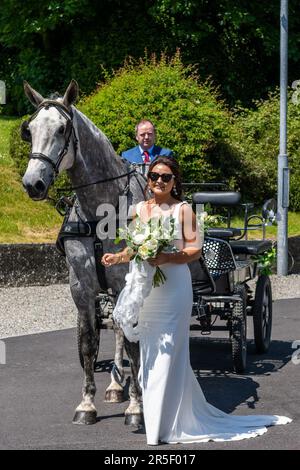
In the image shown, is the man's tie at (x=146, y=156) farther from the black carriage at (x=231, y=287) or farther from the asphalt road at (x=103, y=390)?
the asphalt road at (x=103, y=390)

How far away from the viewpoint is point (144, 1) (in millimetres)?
24562

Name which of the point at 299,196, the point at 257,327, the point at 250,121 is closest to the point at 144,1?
the point at 250,121

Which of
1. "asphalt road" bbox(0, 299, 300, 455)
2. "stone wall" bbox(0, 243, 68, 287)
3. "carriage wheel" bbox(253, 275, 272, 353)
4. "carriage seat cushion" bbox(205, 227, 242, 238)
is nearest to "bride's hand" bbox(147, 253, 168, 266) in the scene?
"asphalt road" bbox(0, 299, 300, 455)

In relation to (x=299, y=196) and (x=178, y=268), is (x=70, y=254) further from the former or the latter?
(x=299, y=196)

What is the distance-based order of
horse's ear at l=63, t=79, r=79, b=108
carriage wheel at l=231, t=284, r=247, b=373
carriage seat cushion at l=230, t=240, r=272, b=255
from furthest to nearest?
carriage seat cushion at l=230, t=240, r=272, b=255 → carriage wheel at l=231, t=284, r=247, b=373 → horse's ear at l=63, t=79, r=79, b=108

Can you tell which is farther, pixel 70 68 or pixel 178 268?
pixel 70 68

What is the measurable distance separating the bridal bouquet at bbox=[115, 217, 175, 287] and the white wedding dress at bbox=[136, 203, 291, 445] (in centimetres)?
8

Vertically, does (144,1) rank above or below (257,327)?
above

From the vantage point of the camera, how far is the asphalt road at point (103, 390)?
24.5 ft

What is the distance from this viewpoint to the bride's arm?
744 centimetres

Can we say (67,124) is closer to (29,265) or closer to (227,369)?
(227,369)

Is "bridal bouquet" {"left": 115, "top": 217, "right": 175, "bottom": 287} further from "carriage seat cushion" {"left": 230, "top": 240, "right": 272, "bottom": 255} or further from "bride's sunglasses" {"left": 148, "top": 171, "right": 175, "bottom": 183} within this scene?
"carriage seat cushion" {"left": 230, "top": 240, "right": 272, "bottom": 255}

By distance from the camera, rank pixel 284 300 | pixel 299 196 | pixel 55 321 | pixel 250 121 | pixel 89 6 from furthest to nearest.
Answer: pixel 89 6 → pixel 250 121 → pixel 299 196 → pixel 284 300 → pixel 55 321
